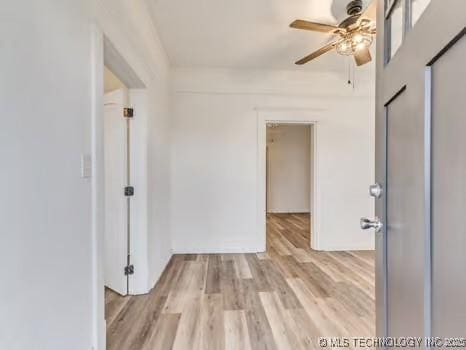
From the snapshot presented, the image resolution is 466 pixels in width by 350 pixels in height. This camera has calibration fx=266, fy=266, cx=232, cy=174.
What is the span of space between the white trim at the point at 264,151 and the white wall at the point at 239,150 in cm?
4

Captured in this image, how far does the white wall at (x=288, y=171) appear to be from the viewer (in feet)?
25.8

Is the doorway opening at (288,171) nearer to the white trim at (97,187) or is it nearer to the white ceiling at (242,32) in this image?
the white ceiling at (242,32)

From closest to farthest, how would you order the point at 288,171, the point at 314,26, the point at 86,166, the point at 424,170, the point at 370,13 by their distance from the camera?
the point at 424,170 → the point at 86,166 → the point at 370,13 → the point at 314,26 → the point at 288,171

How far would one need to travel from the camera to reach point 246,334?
1901mm

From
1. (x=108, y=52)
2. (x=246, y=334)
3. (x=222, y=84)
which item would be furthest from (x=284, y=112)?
(x=246, y=334)

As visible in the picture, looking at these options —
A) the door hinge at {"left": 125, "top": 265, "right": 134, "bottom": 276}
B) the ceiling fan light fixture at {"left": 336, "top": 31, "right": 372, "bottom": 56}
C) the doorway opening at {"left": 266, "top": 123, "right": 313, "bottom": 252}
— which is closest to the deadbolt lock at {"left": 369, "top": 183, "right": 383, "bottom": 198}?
the ceiling fan light fixture at {"left": 336, "top": 31, "right": 372, "bottom": 56}

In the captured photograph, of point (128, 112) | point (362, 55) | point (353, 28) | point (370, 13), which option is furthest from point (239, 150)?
point (370, 13)

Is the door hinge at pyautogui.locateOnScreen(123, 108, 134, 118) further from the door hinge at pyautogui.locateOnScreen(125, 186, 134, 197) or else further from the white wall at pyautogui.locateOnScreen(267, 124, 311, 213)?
the white wall at pyautogui.locateOnScreen(267, 124, 311, 213)

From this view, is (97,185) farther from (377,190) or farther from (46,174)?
(377,190)

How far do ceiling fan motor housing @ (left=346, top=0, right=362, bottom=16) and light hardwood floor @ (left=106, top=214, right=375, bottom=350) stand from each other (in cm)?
251

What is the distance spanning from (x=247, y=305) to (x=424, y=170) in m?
2.02

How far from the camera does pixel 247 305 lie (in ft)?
7.64

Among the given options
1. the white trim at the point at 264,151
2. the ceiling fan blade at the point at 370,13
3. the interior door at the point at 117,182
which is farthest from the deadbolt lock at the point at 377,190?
the white trim at the point at 264,151

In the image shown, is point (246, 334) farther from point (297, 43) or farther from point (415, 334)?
point (297, 43)
